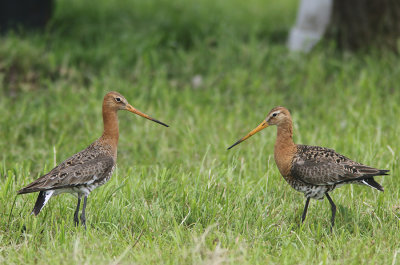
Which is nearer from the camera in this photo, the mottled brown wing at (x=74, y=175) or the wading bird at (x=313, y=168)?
the mottled brown wing at (x=74, y=175)

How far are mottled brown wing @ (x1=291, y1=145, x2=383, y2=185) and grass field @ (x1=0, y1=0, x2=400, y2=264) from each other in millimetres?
335

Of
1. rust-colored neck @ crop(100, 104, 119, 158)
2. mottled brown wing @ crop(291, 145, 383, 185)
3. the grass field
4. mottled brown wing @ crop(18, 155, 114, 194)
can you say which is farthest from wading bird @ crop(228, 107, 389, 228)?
mottled brown wing @ crop(18, 155, 114, 194)

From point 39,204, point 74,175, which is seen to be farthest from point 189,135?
point 39,204

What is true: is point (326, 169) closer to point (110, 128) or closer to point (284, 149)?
point (284, 149)

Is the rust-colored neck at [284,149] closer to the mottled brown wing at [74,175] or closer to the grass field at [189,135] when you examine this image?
the grass field at [189,135]

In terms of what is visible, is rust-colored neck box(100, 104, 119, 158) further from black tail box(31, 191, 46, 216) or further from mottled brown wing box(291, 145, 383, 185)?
mottled brown wing box(291, 145, 383, 185)

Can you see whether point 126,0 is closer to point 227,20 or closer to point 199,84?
point 227,20

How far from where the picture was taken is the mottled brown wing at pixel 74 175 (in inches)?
186

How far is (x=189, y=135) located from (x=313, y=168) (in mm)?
1809

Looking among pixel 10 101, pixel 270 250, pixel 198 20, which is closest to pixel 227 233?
pixel 270 250

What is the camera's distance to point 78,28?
10.9 m

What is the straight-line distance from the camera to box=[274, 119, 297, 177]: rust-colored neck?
5248 mm

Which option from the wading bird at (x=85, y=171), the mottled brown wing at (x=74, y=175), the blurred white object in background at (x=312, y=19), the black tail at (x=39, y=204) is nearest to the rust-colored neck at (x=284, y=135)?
the wading bird at (x=85, y=171)

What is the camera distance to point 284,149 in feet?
17.5
